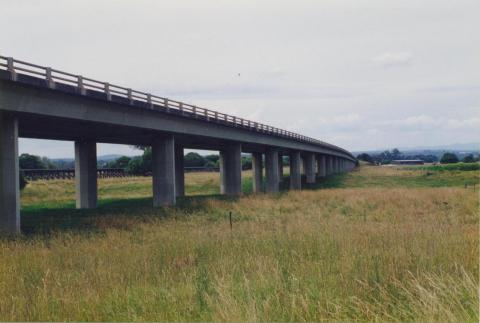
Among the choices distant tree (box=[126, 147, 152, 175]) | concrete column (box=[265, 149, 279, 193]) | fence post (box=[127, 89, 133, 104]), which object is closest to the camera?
fence post (box=[127, 89, 133, 104])

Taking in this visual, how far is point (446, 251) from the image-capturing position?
29.2 feet

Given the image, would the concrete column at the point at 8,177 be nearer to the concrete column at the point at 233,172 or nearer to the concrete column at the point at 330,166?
the concrete column at the point at 233,172

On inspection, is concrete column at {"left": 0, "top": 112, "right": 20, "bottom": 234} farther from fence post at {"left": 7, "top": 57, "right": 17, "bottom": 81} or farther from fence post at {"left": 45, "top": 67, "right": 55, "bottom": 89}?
fence post at {"left": 45, "top": 67, "right": 55, "bottom": 89}

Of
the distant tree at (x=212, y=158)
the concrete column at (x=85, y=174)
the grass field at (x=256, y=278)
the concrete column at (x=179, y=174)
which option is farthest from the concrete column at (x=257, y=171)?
the distant tree at (x=212, y=158)

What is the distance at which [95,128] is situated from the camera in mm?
32500

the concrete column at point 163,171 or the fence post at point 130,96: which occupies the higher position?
the fence post at point 130,96

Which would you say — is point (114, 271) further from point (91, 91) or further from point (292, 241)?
point (91, 91)

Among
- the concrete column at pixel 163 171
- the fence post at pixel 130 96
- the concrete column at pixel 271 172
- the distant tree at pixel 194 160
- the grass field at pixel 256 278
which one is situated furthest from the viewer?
the distant tree at pixel 194 160

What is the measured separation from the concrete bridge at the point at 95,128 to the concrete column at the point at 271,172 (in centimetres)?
13

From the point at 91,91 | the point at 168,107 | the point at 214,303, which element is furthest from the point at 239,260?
the point at 168,107

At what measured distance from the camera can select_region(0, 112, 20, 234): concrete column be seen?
21672mm

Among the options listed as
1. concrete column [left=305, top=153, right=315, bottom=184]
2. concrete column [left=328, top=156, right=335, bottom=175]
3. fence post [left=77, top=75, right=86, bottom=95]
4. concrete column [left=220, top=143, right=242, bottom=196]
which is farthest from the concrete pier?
fence post [left=77, top=75, right=86, bottom=95]

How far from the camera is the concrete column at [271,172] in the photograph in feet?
204

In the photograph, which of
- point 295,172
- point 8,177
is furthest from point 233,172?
point 8,177
